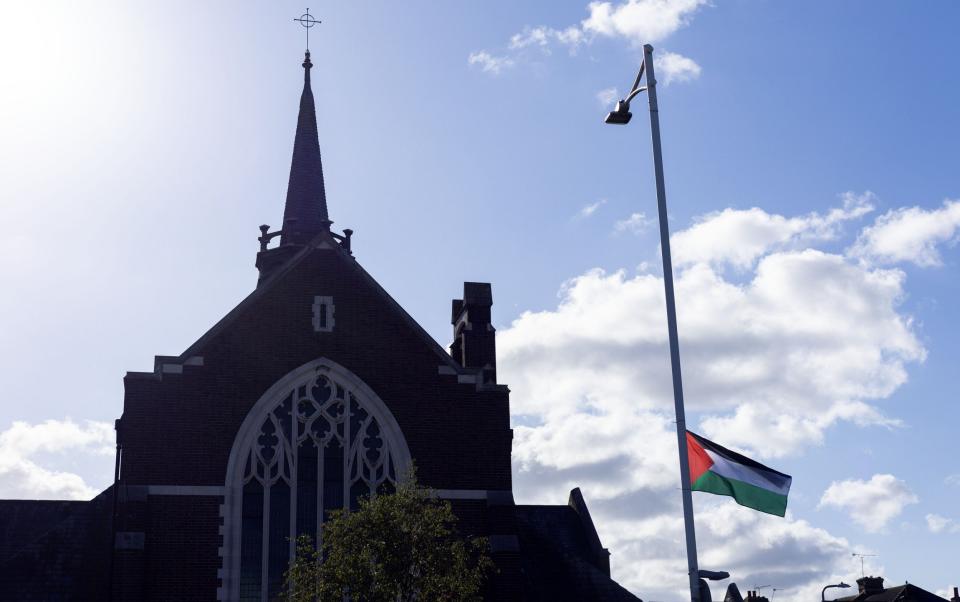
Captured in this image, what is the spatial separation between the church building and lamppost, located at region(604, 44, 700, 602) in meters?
12.3

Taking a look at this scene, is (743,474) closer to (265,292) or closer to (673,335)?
(673,335)

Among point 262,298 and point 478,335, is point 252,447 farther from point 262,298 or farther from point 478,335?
point 478,335

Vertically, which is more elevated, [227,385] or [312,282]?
[312,282]

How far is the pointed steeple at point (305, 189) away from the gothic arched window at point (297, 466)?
1071 cm

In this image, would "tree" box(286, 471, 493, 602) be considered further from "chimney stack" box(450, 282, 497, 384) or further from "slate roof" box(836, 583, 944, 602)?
"slate roof" box(836, 583, 944, 602)

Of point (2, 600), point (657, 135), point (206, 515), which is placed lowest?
point (2, 600)

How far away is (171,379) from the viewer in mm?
30625

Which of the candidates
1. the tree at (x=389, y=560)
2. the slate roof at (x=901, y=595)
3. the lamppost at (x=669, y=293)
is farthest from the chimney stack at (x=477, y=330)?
the slate roof at (x=901, y=595)

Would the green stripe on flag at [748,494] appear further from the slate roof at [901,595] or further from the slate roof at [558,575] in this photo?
the slate roof at [901,595]

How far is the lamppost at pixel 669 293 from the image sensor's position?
18.2m

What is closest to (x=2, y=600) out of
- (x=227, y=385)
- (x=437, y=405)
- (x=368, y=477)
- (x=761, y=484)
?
(x=227, y=385)

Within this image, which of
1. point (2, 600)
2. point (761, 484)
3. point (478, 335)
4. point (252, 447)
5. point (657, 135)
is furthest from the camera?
point (478, 335)

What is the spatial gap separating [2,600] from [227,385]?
7.51 metres

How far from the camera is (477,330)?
121ft
